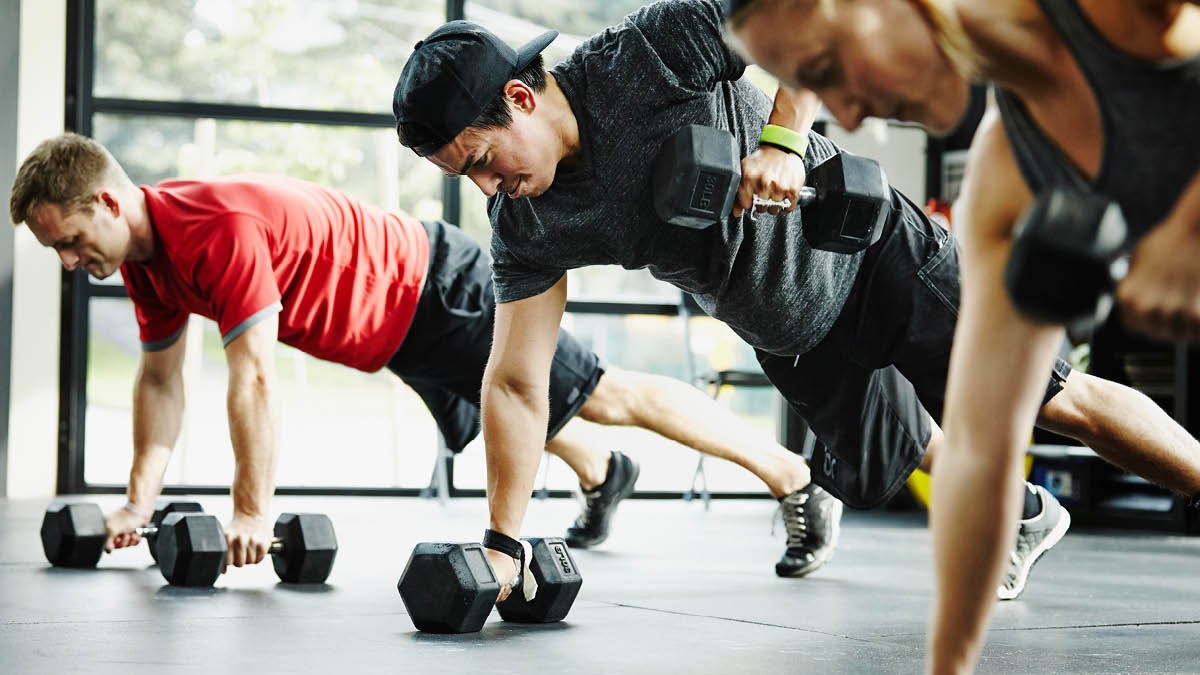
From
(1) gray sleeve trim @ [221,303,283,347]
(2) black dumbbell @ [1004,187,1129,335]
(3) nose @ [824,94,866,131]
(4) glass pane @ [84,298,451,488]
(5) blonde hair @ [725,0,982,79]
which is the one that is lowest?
(4) glass pane @ [84,298,451,488]

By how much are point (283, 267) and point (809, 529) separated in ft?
4.16

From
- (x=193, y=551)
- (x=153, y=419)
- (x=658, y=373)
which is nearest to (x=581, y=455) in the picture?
(x=153, y=419)

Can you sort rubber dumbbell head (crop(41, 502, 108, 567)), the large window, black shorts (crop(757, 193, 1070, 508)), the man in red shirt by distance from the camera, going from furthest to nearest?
the large window → rubber dumbbell head (crop(41, 502, 108, 567)) → the man in red shirt → black shorts (crop(757, 193, 1070, 508))

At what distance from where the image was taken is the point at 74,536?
276cm

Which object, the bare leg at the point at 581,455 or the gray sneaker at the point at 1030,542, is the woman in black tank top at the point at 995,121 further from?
the bare leg at the point at 581,455

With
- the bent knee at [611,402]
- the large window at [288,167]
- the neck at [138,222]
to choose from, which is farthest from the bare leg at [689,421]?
the large window at [288,167]

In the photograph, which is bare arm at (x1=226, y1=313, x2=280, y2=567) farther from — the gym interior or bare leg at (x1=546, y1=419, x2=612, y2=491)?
bare leg at (x1=546, y1=419, x2=612, y2=491)

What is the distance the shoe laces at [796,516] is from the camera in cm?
298

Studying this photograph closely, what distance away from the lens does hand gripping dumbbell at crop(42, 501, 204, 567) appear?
109 inches


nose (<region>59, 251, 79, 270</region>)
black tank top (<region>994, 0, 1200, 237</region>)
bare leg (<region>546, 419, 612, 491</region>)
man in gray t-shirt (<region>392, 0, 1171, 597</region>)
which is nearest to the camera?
black tank top (<region>994, 0, 1200, 237</region>)

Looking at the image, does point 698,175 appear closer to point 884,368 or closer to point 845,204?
point 845,204

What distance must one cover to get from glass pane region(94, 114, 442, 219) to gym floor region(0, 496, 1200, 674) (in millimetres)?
2454

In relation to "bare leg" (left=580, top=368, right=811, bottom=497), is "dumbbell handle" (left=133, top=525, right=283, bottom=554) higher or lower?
lower

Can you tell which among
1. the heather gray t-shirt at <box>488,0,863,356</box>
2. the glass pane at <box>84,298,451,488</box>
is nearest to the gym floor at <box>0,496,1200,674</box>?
the heather gray t-shirt at <box>488,0,863,356</box>
